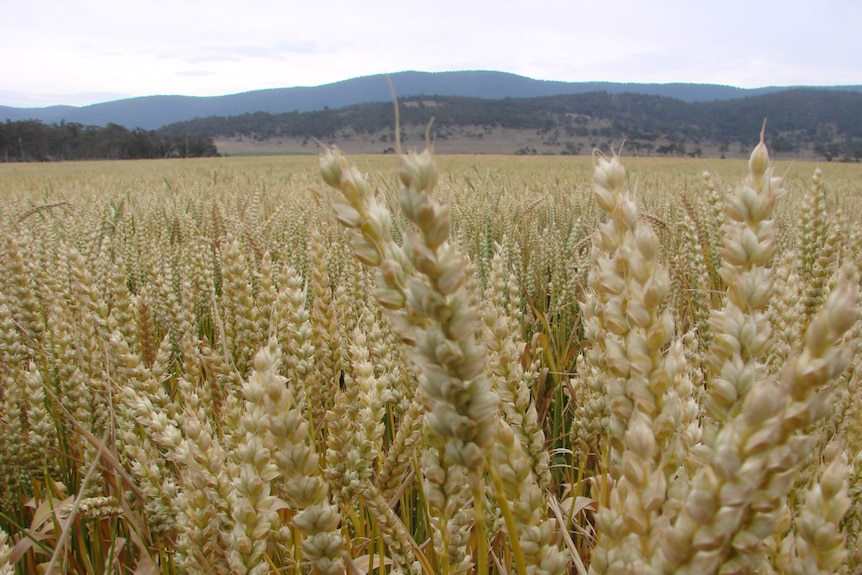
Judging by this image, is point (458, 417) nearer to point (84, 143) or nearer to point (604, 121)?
point (84, 143)

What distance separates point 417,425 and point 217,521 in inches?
14.1

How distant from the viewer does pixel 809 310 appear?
1.48m

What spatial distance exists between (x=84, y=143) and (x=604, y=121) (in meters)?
69.3

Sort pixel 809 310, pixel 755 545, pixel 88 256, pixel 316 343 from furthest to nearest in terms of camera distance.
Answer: pixel 88 256 → pixel 809 310 → pixel 316 343 → pixel 755 545

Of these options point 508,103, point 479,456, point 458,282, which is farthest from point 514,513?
point 508,103

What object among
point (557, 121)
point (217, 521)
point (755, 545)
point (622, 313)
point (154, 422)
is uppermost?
point (557, 121)

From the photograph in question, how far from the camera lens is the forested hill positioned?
237ft

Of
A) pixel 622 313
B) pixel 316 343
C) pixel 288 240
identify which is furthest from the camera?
pixel 288 240

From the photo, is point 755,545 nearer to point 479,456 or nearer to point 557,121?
point 479,456

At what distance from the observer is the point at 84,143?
178 ft

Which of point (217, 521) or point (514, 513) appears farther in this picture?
point (217, 521)

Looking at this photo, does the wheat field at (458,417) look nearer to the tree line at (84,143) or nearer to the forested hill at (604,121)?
the tree line at (84,143)

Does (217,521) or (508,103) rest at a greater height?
(508,103)

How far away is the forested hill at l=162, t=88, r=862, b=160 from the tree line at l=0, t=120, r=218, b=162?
21810 mm
